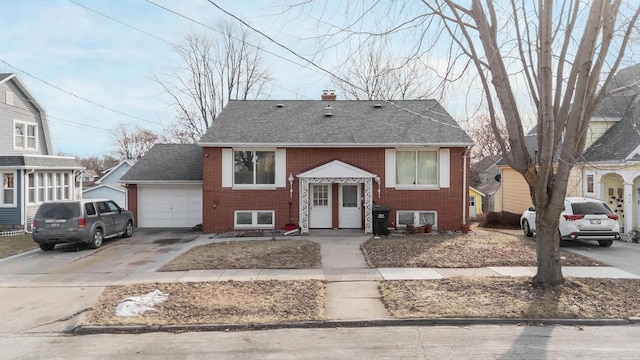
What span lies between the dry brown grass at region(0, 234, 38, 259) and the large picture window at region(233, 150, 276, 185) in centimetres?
785

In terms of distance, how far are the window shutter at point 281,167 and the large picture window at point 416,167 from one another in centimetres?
476

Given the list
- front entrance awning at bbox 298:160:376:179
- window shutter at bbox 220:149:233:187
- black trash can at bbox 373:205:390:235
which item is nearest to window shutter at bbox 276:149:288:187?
front entrance awning at bbox 298:160:376:179

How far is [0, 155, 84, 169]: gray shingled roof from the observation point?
19.1 m

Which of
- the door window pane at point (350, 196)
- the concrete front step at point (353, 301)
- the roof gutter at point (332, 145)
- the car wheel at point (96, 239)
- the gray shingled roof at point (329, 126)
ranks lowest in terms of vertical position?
the concrete front step at point (353, 301)

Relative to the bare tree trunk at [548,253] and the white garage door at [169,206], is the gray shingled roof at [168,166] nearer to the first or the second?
the white garage door at [169,206]

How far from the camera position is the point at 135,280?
926 centimetres

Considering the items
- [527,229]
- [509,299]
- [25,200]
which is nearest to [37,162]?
[25,200]

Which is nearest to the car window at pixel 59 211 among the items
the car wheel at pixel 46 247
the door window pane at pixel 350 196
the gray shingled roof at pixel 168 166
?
the car wheel at pixel 46 247

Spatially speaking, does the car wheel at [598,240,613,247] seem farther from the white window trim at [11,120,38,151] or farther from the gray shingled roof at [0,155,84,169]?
the white window trim at [11,120,38,151]

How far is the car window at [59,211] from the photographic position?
13031 millimetres

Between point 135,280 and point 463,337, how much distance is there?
725 centimetres

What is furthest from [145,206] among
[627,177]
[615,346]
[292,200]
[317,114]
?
[627,177]

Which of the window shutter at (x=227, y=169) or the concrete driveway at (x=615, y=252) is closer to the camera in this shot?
the concrete driveway at (x=615, y=252)

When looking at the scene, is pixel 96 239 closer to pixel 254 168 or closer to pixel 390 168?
pixel 254 168
